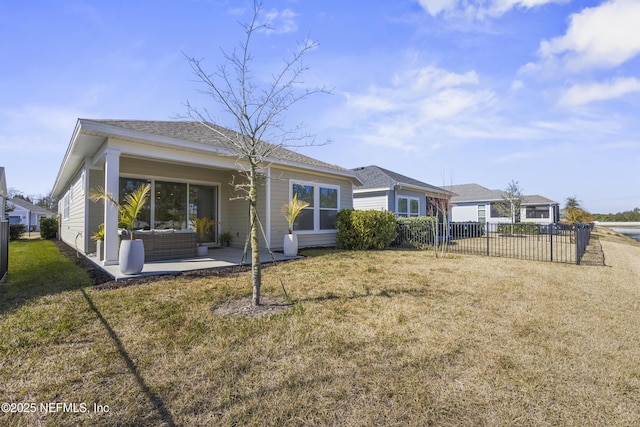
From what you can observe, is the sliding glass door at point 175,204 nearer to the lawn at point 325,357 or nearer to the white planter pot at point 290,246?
the white planter pot at point 290,246

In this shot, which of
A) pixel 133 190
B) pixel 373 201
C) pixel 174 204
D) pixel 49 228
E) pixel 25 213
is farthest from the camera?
pixel 25 213

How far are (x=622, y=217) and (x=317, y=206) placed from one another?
193 ft

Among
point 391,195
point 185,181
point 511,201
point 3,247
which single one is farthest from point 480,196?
point 3,247

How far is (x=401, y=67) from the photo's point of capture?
902 cm

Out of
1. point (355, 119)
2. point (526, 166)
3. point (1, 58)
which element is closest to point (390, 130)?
point (355, 119)

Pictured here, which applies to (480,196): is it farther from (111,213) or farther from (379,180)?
(111,213)

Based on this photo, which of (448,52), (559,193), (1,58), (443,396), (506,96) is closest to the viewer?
(443,396)

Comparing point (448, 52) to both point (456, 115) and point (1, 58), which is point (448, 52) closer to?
point (456, 115)

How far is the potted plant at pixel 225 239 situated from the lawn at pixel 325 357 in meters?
5.41

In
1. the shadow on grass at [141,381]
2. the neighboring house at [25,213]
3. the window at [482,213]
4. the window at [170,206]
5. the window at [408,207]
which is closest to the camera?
the shadow on grass at [141,381]

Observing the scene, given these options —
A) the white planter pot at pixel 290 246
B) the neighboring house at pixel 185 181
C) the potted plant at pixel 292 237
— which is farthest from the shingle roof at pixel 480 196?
the white planter pot at pixel 290 246

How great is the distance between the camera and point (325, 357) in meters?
2.66

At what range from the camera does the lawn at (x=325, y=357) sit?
6.42ft

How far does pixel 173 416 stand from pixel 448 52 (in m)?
10.1
